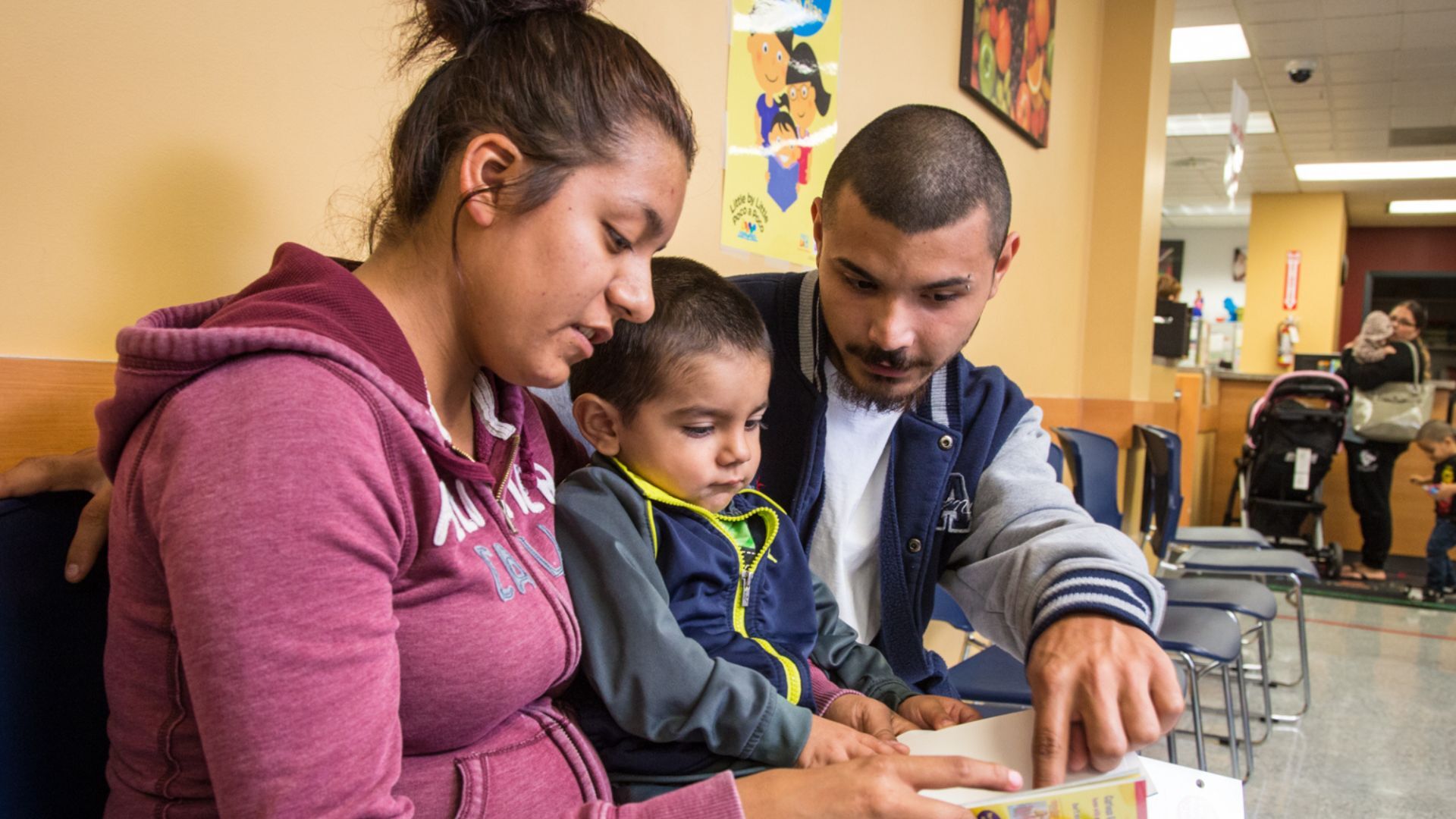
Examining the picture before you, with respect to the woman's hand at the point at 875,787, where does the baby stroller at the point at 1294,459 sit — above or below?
below

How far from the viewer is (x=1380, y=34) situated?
6285mm

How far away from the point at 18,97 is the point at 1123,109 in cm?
492

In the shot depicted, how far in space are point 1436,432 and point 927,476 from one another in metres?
6.10

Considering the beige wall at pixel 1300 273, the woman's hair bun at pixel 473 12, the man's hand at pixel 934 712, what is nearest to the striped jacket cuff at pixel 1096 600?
the man's hand at pixel 934 712

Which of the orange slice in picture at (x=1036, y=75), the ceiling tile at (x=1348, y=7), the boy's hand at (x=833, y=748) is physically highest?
the ceiling tile at (x=1348, y=7)

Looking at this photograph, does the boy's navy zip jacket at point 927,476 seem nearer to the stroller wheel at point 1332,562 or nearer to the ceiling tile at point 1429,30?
the stroller wheel at point 1332,562

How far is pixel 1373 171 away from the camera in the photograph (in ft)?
32.3

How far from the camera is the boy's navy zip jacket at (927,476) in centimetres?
145

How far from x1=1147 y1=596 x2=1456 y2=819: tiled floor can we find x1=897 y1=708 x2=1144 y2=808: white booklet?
237 cm

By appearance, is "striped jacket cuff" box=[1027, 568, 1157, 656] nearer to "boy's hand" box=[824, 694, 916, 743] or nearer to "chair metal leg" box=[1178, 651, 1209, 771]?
"boy's hand" box=[824, 694, 916, 743]

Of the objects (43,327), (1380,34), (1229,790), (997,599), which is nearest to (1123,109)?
(1380,34)

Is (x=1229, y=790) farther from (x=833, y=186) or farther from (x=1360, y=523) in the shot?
(x=1360, y=523)

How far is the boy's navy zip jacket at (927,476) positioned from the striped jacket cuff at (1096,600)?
24cm

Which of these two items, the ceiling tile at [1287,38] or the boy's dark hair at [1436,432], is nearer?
the boy's dark hair at [1436,432]
